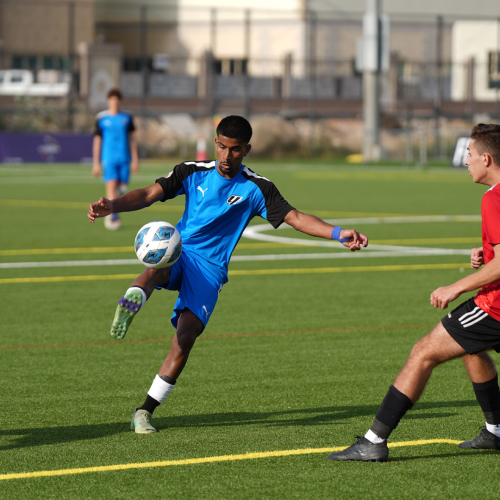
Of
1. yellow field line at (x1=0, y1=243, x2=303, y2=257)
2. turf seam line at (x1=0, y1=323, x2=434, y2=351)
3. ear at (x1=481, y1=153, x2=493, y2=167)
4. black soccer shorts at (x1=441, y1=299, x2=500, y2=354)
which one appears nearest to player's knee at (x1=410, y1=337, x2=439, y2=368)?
black soccer shorts at (x1=441, y1=299, x2=500, y2=354)

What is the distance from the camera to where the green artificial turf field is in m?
5.39

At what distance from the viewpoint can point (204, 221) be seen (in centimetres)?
667

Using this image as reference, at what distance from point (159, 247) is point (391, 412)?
1721mm

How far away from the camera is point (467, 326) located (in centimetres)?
548

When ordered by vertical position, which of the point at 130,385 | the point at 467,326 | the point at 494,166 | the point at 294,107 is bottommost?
the point at 130,385

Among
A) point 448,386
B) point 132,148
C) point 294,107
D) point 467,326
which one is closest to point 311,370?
point 448,386

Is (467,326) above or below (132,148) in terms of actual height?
below

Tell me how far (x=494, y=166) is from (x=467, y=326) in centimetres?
86

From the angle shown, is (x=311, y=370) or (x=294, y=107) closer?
(x=311, y=370)

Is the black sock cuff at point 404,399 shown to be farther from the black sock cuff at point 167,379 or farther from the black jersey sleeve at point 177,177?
the black jersey sleeve at point 177,177

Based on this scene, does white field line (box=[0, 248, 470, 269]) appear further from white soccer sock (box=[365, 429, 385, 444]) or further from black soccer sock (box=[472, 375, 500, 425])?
white soccer sock (box=[365, 429, 385, 444])

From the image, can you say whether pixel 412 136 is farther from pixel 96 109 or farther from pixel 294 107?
pixel 96 109

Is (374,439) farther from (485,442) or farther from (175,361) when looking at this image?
(175,361)

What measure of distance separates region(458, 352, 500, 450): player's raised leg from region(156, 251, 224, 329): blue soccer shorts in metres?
1.62
